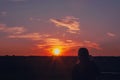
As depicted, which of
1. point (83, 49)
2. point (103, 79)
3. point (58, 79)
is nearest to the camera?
point (83, 49)

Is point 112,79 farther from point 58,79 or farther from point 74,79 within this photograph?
point 74,79

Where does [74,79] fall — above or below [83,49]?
below

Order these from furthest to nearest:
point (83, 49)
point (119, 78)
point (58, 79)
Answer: point (58, 79)
point (119, 78)
point (83, 49)

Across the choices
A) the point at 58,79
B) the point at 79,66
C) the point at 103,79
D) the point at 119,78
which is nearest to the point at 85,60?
the point at 79,66

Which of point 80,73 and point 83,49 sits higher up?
point 83,49

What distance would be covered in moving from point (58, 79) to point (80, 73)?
1956 cm

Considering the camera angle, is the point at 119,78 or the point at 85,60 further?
the point at 119,78

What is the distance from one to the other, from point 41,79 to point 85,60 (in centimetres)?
2014

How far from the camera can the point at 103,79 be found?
24781 mm

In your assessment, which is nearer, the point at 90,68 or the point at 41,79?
the point at 90,68

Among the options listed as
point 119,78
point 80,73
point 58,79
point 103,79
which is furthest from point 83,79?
point 58,79

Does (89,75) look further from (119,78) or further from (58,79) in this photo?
(58,79)

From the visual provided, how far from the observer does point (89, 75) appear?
973 cm

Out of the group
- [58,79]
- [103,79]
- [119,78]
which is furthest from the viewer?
[58,79]
